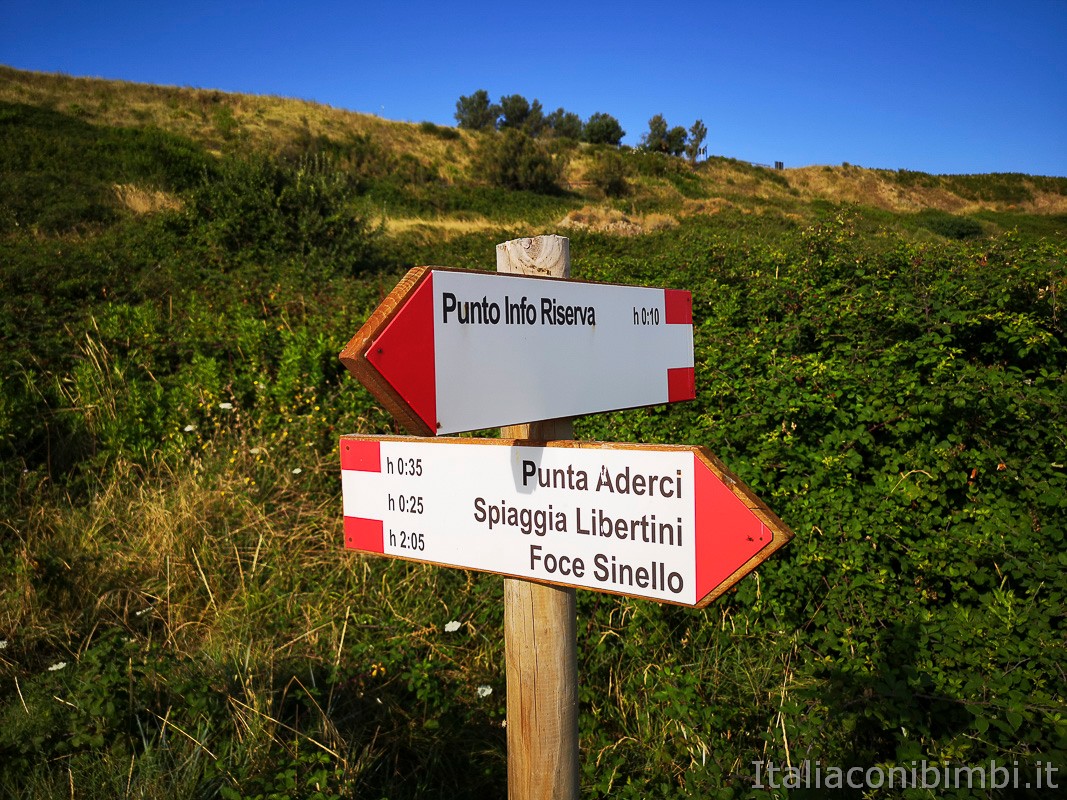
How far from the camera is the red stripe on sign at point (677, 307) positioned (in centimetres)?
166

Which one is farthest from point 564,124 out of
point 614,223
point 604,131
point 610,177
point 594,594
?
point 594,594

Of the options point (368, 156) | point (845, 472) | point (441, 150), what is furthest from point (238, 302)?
point (441, 150)

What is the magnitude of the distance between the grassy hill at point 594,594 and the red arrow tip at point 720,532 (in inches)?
38.3

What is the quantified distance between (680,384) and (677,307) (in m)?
0.20

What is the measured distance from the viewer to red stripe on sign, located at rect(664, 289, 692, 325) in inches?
65.3

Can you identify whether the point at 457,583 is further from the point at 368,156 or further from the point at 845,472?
the point at 368,156

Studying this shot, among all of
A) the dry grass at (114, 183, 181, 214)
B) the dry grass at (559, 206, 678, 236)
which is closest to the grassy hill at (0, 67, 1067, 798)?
the dry grass at (114, 183, 181, 214)

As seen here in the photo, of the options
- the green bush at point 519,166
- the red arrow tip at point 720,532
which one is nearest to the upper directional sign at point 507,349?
the red arrow tip at point 720,532

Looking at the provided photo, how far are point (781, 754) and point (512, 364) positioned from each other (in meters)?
1.55

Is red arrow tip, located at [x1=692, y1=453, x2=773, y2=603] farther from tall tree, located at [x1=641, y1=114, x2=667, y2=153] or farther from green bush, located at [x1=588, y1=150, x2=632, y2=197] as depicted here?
tall tree, located at [x1=641, y1=114, x2=667, y2=153]

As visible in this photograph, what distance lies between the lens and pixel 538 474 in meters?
1.31

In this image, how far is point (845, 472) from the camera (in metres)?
2.58

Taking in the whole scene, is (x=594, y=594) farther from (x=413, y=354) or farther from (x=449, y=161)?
(x=449, y=161)

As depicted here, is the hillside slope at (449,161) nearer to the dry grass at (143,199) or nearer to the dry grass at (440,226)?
the dry grass at (440,226)
